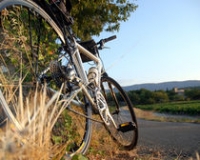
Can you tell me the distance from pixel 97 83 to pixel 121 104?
71cm

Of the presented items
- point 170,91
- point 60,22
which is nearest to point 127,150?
point 60,22

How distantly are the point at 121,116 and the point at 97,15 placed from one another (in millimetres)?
6081

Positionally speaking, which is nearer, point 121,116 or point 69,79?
point 69,79

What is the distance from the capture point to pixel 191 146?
2.80 m

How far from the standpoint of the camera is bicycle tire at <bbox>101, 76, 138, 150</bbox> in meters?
2.51

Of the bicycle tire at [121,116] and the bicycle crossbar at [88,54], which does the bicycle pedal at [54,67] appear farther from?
the bicycle tire at [121,116]

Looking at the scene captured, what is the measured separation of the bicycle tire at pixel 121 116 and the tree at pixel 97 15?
190 inches

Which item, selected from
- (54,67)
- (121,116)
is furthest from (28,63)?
(121,116)

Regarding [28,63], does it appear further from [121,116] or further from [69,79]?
[121,116]

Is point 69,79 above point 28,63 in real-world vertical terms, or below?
below

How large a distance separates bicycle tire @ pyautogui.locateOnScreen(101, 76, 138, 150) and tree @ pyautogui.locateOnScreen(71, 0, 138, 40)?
4.82 m

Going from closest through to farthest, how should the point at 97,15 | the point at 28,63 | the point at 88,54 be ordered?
the point at 28,63, the point at 88,54, the point at 97,15

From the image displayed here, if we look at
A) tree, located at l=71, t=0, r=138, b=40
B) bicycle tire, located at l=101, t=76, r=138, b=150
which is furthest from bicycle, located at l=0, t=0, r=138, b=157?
tree, located at l=71, t=0, r=138, b=40

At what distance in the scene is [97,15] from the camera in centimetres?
839
